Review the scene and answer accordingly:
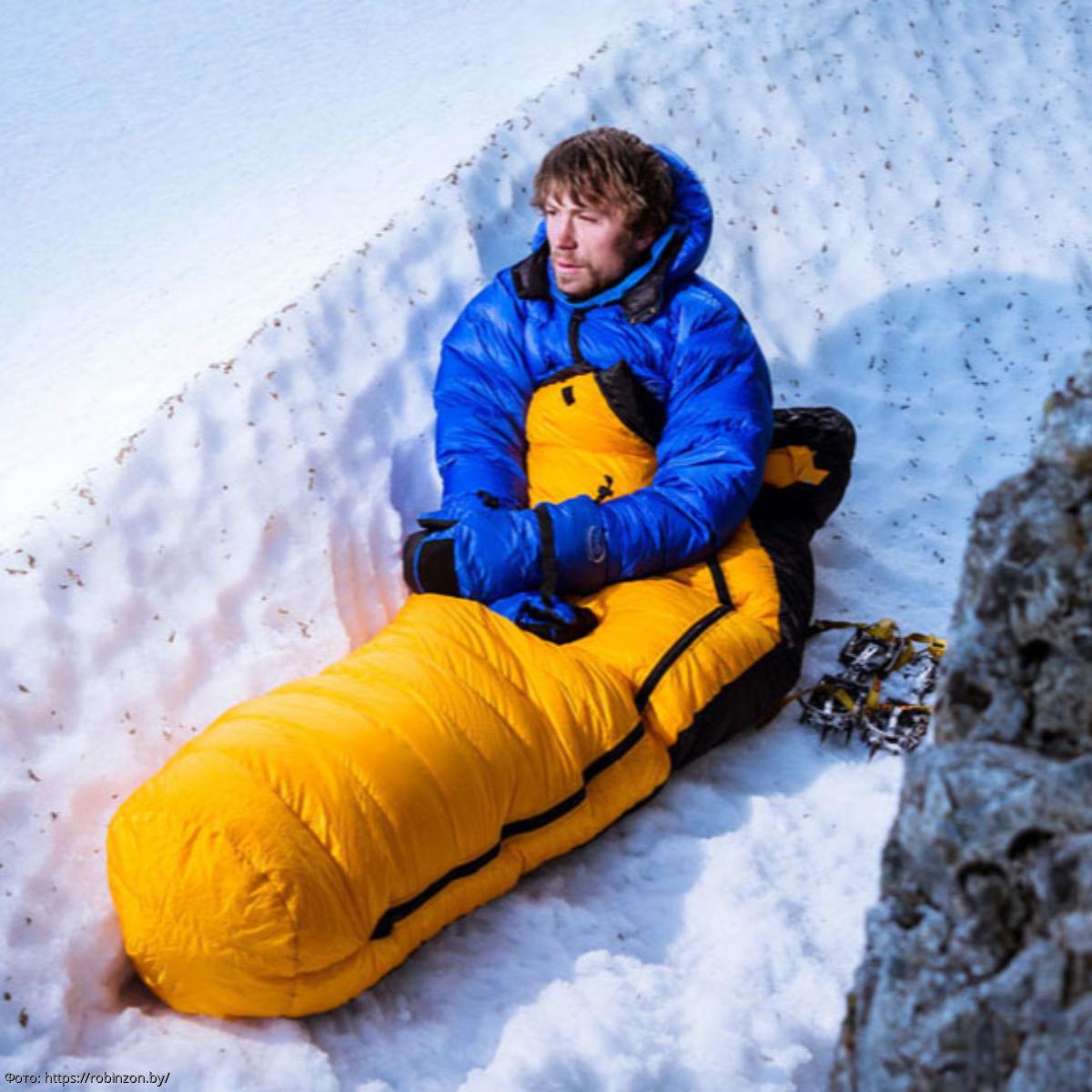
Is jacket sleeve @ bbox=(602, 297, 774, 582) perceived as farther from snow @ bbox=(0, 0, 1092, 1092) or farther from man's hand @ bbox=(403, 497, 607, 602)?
snow @ bbox=(0, 0, 1092, 1092)

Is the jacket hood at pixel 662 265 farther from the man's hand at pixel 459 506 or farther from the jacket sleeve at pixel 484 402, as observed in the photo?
the man's hand at pixel 459 506

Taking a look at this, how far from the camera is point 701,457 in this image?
12.0ft

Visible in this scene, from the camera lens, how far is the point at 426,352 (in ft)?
15.2

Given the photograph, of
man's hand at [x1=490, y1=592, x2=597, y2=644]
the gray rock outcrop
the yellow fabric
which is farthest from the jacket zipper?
the gray rock outcrop

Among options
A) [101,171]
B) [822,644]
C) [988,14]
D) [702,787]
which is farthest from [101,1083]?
[988,14]

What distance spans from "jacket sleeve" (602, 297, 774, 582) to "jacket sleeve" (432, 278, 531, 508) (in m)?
0.40

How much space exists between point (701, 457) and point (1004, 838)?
7.14 ft

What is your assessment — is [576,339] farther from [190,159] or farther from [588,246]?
[190,159]

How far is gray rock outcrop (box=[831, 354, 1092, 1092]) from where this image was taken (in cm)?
150

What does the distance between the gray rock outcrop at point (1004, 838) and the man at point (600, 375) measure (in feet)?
5.89

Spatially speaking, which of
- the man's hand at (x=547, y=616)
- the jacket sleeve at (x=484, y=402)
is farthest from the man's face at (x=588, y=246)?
the man's hand at (x=547, y=616)

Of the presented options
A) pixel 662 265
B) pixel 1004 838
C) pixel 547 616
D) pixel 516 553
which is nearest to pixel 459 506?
pixel 516 553

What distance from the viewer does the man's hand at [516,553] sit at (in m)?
3.43

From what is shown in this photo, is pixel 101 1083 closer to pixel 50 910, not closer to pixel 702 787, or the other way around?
pixel 50 910
